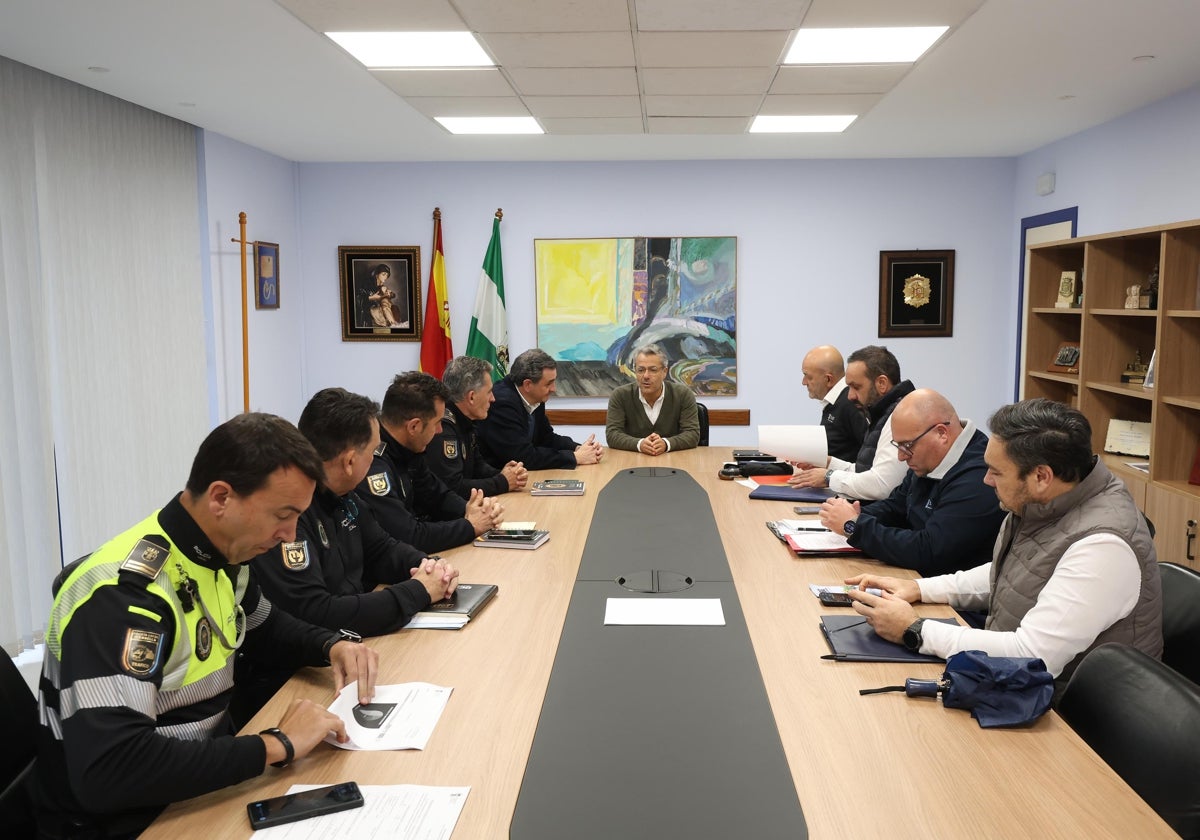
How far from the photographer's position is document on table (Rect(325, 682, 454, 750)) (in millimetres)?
1724

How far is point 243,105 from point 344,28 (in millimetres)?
1913

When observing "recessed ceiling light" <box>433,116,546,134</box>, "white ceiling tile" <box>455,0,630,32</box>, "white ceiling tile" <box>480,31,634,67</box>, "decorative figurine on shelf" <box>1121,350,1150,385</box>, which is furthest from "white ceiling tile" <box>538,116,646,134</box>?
"decorative figurine on shelf" <box>1121,350,1150,385</box>

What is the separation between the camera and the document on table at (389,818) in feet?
4.68

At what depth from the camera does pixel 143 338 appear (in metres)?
5.38

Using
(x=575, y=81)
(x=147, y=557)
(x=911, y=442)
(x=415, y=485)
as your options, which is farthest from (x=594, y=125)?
(x=147, y=557)

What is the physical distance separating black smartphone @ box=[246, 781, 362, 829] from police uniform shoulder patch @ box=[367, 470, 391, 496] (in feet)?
4.91

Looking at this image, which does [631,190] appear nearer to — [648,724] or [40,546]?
[40,546]

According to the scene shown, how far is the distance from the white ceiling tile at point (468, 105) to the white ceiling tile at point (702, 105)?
74cm

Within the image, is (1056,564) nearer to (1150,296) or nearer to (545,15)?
(545,15)

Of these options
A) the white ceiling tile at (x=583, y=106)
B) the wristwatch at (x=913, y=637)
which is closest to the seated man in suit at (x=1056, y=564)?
the wristwatch at (x=913, y=637)

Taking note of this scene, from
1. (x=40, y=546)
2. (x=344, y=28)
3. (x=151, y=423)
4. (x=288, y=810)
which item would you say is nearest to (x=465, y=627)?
(x=288, y=810)

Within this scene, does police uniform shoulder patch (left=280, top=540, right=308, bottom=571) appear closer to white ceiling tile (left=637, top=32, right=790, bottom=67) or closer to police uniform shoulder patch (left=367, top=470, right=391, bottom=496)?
police uniform shoulder patch (left=367, top=470, right=391, bottom=496)

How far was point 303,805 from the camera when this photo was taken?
1.49m

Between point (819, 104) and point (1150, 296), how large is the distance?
6.47ft
